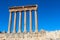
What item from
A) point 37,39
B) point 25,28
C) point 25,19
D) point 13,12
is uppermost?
point 13,12

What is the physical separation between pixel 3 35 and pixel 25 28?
8130mm

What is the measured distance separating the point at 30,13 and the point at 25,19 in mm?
1587

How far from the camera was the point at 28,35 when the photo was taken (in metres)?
15.8

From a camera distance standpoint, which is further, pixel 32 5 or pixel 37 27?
pixel 32 5

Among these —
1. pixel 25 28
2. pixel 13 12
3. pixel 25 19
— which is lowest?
pixel 25 28

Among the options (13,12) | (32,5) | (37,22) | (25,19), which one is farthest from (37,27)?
(13,12)

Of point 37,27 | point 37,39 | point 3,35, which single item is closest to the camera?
point 37,39

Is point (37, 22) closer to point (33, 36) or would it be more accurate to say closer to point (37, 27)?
point (37, 27)

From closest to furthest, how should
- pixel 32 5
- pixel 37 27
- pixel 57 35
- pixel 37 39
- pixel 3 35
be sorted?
pixel 57 35 → pixel 37 39 → pixel 3 35 → pixel 37 27 → pixel 32 5

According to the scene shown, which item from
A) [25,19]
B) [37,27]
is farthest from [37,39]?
[25,19]

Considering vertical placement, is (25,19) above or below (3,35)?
above

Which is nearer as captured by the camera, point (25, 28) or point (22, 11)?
point (25, 28)

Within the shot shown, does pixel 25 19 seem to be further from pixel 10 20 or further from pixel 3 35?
pixel 3 35

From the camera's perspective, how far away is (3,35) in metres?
16.5
